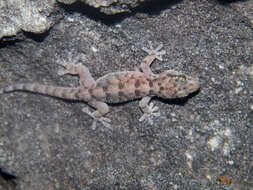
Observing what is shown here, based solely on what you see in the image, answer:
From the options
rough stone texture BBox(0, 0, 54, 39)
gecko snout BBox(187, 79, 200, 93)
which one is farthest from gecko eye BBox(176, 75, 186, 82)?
rough stone texture BBox(0, 0, 54, 39)

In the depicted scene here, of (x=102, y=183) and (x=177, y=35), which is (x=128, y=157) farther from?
(x=177, y=35)

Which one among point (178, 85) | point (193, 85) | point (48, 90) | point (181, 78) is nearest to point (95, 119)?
point (48, 90)

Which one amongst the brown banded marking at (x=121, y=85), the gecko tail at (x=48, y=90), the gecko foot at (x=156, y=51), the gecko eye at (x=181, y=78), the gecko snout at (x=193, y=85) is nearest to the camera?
the gecko snout at (x=193, y=85)

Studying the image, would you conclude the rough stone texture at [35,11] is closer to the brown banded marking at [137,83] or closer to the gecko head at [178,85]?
the brown banded marking at [137,83]

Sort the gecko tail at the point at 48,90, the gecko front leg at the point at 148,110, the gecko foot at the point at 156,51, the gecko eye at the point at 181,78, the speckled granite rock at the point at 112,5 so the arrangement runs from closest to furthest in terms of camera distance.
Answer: the speckled granite rock at the point at 112,5 → the gecko eye at the point at 181,78 → the gecko foot at the point at 156,51 → the gecko front leg at the point at 148,110 → the gecko tail at the point at 48,90

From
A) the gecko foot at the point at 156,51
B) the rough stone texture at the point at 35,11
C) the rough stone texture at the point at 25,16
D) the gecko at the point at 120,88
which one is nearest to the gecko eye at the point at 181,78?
the gecko at the point at 120,88

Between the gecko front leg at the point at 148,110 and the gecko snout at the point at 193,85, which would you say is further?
the gecko front leg at the point at 148,110
